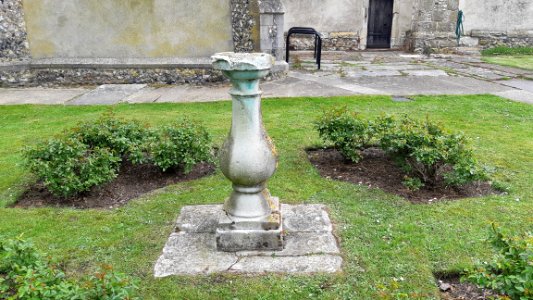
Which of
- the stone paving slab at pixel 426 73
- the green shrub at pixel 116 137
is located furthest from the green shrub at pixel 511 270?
the stone paving slab at pixel 426 73

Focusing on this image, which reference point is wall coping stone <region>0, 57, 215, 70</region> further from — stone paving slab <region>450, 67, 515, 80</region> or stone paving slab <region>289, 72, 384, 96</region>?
stone paving slab <region>450, 67, 515, 80</region>

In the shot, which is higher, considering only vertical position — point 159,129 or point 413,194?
point 159,129

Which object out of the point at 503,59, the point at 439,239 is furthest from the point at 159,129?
the point at 503,59

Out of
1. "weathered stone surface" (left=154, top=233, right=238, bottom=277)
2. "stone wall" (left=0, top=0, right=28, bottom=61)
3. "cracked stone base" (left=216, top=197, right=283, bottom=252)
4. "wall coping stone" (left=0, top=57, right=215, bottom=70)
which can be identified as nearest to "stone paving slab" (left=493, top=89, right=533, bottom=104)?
"wall coping stone" (left=0, top=57, right=215, bottom=70)

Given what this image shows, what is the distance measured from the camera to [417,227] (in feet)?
12.8

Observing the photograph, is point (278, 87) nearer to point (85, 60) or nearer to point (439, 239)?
point (85, 60)

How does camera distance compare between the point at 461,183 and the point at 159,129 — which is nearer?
the point at 461,183

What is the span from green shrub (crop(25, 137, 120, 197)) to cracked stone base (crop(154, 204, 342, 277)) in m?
1.06

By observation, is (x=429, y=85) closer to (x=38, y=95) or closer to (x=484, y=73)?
(x=484, y=73)

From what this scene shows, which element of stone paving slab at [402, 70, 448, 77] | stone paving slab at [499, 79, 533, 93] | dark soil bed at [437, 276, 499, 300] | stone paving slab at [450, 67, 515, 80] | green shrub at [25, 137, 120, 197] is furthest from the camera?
stone paving slab at [402, 70, 448, 77]

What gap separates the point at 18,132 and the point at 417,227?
585 centimetres

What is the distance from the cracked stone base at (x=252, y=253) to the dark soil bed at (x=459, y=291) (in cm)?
71

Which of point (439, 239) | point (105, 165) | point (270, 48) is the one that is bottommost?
point (439, 239)

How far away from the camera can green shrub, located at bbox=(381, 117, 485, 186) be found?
14.4ft
